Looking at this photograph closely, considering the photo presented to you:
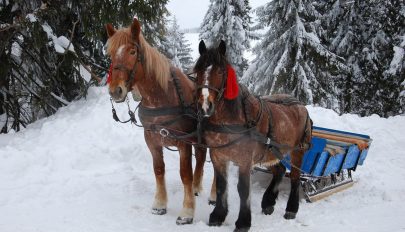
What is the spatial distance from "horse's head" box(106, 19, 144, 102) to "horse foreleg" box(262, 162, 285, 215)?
2583 mm

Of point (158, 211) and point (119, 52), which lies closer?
point (119, 52)

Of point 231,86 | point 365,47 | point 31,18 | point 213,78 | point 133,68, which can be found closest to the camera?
point 213,78

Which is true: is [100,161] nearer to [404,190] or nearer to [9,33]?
[9,33]

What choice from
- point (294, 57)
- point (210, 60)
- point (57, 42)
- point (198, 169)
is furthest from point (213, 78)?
point (294, 57)

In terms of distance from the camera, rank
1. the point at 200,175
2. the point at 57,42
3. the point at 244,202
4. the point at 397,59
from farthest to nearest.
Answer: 1. the point at 397,59
2. the point at 57,42
3. the point at 200,175
4. the point at 244,202

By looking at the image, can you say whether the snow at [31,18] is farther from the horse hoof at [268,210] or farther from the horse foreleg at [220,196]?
the horse hoof at [268,210]

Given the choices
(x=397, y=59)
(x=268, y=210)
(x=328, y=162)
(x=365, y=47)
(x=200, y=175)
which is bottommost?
(x=365, y=47)

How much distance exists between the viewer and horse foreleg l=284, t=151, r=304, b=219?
525 centimetres

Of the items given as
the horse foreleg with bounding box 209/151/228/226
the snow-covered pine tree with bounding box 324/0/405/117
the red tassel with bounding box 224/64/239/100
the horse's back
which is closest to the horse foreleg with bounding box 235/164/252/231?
the horse foreleg with bounding box 209/151/228/226

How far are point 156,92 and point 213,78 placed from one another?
35.7 inches

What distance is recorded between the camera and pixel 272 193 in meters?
5.54

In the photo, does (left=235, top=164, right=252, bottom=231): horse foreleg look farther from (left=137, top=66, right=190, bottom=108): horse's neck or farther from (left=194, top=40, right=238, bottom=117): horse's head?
(left=137, top=66, right=190, bottom=108): horse's neck

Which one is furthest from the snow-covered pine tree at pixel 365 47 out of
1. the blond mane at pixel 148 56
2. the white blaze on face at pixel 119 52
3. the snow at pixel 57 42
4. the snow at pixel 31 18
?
the white blaze on face at pixel 119 52

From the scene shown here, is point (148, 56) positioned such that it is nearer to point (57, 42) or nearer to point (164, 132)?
point (164, 132)
